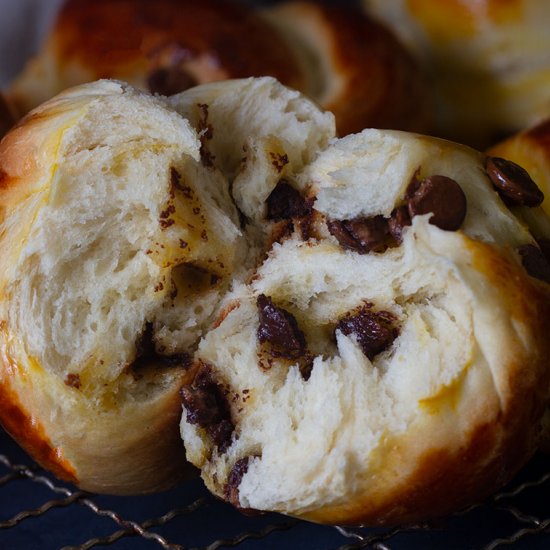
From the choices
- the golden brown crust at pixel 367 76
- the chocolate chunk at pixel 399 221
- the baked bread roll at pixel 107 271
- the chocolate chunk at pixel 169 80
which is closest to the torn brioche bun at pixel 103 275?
the baked bread roll at pixel 107 271

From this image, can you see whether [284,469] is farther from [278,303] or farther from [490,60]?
[490,60]

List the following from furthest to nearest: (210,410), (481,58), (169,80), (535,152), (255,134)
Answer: (481,58) → (169,80) → (535,152) → (255,134) → (210,410)

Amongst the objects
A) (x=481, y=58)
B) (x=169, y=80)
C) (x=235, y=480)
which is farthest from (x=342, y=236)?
(x=481, y=58)

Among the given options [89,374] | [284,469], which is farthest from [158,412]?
[284,469]

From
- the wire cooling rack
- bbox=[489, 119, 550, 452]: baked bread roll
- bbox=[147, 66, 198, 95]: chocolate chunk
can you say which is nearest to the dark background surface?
the wire cooling rack

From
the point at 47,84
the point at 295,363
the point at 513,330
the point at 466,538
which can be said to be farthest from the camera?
the point at 47,84

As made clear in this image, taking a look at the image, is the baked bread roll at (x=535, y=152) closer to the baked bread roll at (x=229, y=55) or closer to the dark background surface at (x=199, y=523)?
the baked bread roll at (x=229, y=55)

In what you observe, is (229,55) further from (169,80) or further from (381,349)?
(381,349)

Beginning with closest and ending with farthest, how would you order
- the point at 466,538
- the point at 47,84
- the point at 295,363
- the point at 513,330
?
the point at 513,330, the point at 295,363, the point at 466,538, the point at 47,84
